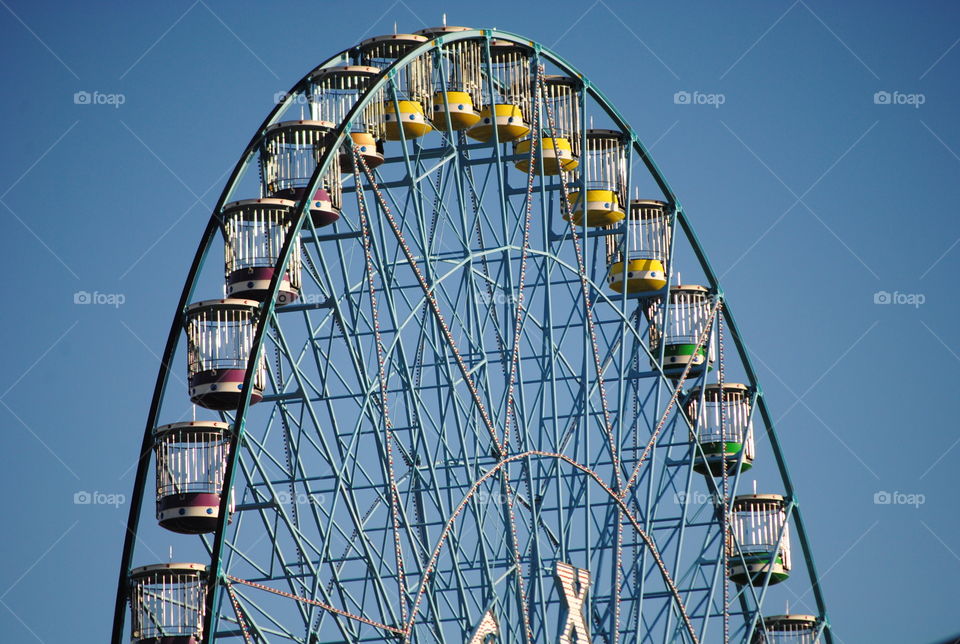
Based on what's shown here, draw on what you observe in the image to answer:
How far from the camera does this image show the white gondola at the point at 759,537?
41.6 metres

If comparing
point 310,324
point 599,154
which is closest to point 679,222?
point 599,154

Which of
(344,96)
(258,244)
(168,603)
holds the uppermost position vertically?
(344,96)

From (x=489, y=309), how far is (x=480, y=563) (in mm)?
5114

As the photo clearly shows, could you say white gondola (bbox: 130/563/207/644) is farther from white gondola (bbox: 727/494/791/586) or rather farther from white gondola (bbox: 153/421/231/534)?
white gondola (bbox: 727/494/791/586)

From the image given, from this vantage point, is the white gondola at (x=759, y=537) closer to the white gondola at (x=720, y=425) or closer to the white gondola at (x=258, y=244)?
the white gondola at (x=720, y=425)

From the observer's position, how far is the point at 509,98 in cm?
3644

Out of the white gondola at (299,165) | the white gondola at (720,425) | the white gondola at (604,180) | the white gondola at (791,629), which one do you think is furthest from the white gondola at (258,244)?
the white gondola at (791,629)

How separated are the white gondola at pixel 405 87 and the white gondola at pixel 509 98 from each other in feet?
7.16

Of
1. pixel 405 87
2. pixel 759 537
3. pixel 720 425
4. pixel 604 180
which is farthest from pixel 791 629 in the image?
pixel 405 87

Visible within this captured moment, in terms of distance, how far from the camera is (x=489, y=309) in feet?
124

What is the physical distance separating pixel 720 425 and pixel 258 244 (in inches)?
515

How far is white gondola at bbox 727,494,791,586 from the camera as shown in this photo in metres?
41.6

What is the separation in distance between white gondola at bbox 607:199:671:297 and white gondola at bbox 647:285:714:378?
0.59 meters

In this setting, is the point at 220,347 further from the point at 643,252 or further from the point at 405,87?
the point at 643,252
